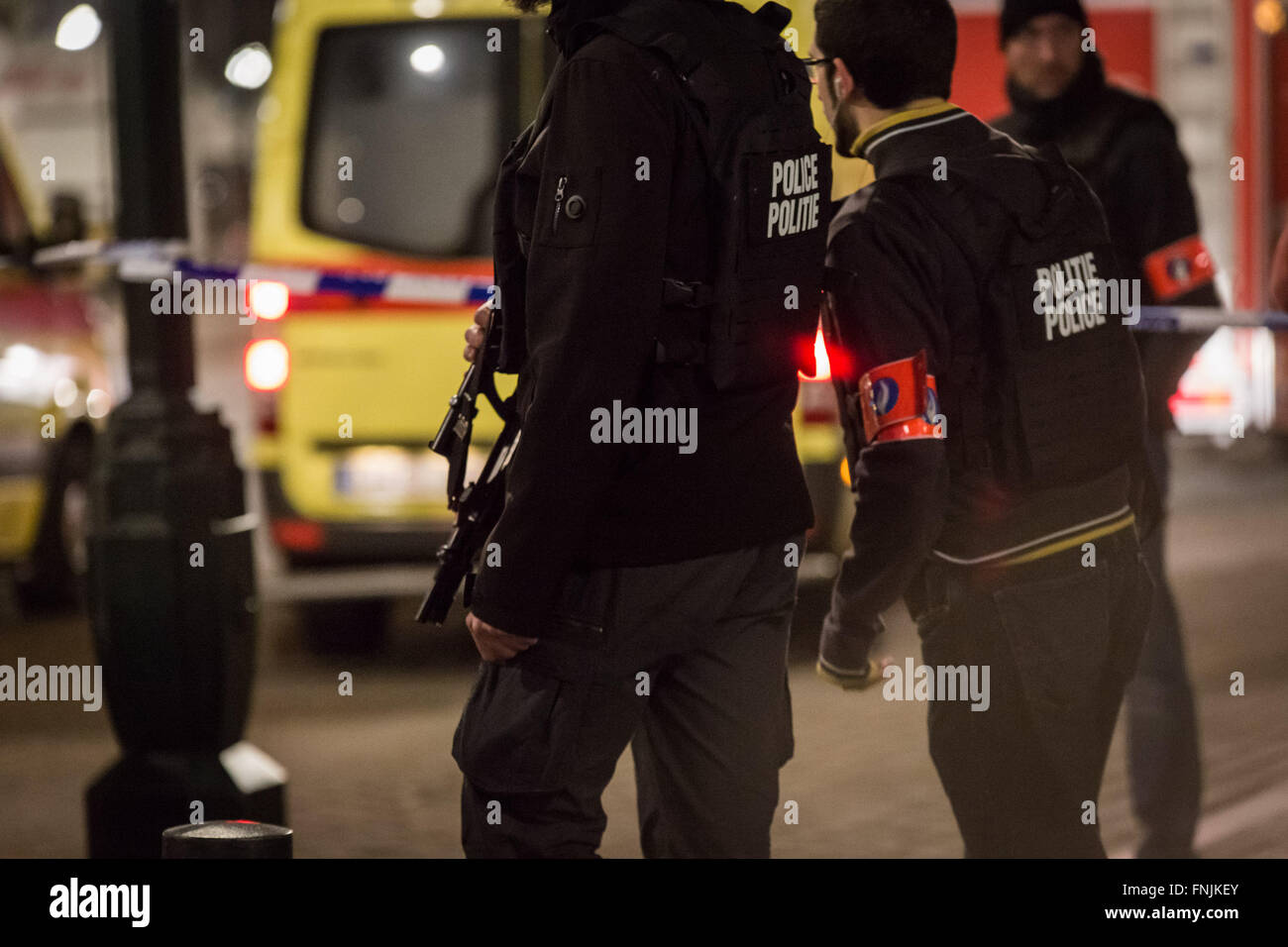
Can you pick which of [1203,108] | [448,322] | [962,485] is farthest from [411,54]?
[1203,108]

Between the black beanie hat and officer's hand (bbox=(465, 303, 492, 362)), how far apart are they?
1986 millimetres

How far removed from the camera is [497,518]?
3.08 m

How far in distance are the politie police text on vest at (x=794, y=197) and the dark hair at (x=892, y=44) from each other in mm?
372

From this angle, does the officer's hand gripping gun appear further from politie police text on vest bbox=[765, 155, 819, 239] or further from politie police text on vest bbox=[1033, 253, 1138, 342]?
politie police text on vest bbox=[1033, 253, 1138, 342]

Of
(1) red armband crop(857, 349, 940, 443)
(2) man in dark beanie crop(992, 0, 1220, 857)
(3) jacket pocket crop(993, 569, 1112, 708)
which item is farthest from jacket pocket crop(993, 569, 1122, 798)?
(2) man in dark beanie crop(992, 0, 1220, 857)

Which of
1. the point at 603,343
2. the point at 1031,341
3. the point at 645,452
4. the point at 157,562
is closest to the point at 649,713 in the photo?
the point at 645,452

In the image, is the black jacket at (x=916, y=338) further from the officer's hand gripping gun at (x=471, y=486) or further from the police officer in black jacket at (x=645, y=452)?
the officer's hand gripping gun at (x=471, y=486)

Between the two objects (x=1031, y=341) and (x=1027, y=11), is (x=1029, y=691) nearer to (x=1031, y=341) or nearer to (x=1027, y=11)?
(x=1031, y=341)

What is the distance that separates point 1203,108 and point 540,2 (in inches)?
414

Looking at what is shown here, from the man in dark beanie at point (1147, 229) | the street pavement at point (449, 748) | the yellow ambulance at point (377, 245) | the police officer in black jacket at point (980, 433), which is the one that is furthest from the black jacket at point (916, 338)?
the yellow ambulance at point (377, 245)

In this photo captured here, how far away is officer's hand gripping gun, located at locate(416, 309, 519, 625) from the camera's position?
3.08 metres

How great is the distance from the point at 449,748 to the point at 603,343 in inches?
153

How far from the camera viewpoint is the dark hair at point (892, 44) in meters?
3.31
